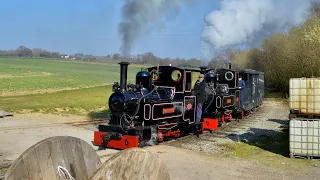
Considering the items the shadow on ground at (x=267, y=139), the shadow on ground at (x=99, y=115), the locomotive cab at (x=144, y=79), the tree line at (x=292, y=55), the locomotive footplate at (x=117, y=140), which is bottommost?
the shadow on ground at (x=267, y=139)

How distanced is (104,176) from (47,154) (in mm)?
800

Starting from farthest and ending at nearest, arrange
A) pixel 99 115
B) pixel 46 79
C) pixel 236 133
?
pixel 46 79 → pixel 99 115 → pixel 236 133

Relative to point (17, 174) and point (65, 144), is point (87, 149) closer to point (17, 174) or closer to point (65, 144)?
point (65, 144)

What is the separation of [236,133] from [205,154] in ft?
13.0

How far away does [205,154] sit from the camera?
34.1 ft

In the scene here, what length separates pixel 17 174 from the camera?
3258 millimetres

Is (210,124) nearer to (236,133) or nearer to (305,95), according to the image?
(236,133)

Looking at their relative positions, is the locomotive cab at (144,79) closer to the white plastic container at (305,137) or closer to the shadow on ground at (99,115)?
the white plastic container at (305,137)

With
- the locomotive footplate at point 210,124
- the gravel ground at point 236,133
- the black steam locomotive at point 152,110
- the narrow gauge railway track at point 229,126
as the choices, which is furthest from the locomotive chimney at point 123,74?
the locomotive footplate at point 210,124

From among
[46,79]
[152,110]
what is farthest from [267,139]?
[46,79]

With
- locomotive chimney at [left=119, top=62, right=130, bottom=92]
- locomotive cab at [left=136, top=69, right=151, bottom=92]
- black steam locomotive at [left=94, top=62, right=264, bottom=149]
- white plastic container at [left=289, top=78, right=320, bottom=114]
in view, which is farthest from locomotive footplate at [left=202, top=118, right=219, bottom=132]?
locomotive chimney at [left=119, top=62, right=130, bottom=92]

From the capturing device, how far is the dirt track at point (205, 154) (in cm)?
832

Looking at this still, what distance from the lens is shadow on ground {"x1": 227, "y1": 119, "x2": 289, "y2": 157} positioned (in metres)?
11.3

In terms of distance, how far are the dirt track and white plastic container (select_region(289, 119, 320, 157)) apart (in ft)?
1.25
